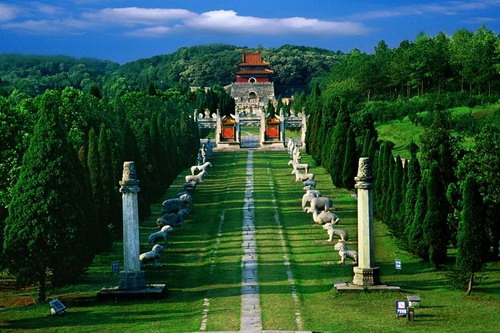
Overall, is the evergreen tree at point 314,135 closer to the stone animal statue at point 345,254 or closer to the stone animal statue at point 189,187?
the stone animal statue at point 189,187

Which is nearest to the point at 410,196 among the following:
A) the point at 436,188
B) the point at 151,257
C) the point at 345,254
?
the point at 436,188

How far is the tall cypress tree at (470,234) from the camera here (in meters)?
23.4

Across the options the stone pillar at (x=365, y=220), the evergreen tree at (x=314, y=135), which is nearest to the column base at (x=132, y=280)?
the stone pillar at (x=365, y=220)

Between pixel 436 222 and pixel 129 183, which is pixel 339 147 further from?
pixel 129 183

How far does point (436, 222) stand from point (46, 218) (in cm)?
1270

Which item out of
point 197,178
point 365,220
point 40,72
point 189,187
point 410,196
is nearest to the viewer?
point 365,220

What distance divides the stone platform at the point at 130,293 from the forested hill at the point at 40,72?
32.3m

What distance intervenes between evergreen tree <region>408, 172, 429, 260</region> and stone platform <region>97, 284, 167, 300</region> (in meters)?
9.05

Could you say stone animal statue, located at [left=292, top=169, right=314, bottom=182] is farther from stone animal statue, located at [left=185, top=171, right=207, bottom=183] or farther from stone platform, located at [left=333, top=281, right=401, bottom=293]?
stone platform, located at [left=333, top=281, right=401, bottom=293]

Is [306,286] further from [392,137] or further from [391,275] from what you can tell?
[392,137]

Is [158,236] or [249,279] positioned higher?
[158,236]

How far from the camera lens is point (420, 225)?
28.2m

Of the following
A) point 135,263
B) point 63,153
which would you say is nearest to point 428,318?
point 135,263

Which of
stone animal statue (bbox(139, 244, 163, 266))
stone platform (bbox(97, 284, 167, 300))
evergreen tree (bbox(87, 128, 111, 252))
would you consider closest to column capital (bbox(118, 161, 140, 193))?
stone platform (bbox(97, 284, 167, 300))
